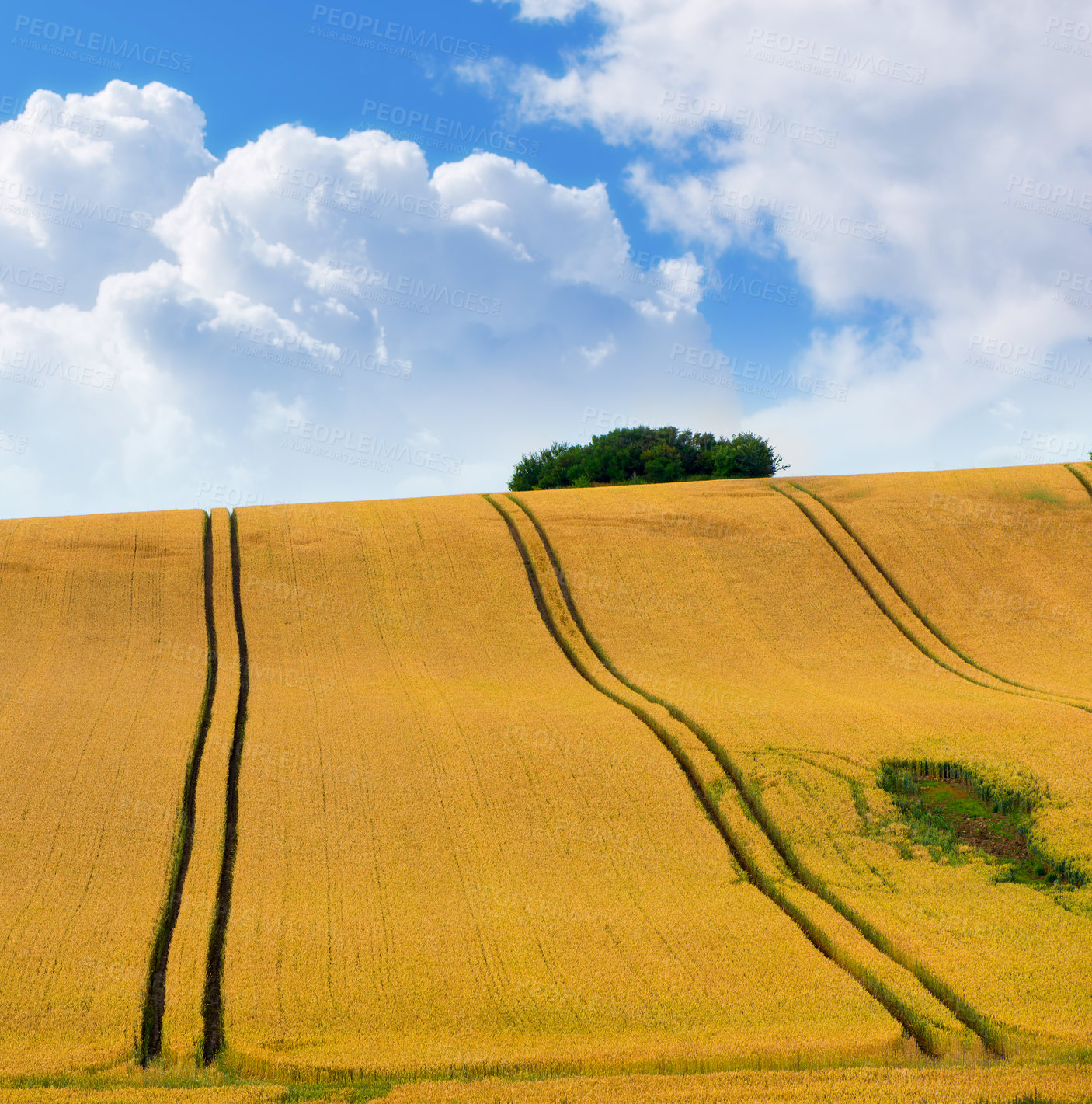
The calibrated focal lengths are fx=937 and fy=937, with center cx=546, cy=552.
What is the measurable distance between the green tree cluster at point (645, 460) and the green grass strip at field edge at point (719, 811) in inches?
1209

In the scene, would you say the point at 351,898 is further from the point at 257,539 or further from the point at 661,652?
the point at 257,539

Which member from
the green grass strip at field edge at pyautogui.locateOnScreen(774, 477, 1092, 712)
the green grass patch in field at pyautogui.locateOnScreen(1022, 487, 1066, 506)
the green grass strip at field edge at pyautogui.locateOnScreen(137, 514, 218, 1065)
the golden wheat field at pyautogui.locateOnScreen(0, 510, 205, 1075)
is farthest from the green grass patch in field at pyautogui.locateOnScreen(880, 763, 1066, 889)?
the green grass patch in field at pyautogui.locateOnScreen(1022, 487, 1066, 506)

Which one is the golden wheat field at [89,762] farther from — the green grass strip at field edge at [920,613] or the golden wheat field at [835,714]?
the green grass strip at field edge at [920,613]

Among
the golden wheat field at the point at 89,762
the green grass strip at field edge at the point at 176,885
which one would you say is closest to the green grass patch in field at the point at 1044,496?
the green grass strip at field edge at the point at 176,885

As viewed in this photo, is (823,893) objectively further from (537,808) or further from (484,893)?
(484,893)

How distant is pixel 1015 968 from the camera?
14297mm

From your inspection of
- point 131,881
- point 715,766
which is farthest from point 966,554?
point 131,881

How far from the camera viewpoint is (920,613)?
3534 centimetres

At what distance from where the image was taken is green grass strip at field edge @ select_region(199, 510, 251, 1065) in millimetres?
13008

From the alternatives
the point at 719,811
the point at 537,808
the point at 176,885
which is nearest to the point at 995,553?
the point at 719,811

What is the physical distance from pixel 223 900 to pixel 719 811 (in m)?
10.1

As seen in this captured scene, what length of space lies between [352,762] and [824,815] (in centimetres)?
1073

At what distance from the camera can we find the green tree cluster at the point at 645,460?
66.3 m

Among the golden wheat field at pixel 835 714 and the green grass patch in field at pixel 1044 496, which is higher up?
the green grass patch in field at pixel 1044 496
